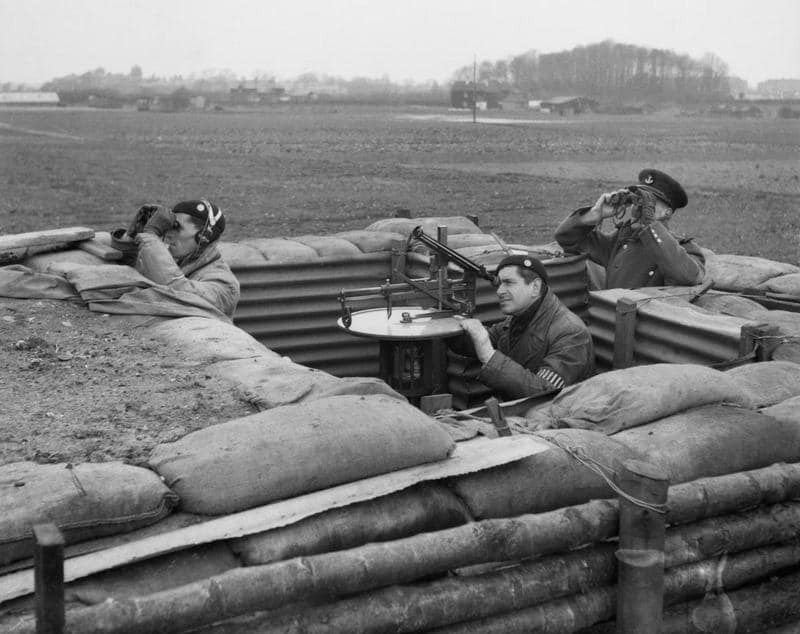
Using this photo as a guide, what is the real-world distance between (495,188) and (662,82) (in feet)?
16.6

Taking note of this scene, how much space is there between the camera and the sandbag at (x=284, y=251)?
791 centimetres

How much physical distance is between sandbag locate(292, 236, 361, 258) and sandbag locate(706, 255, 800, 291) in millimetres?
2639

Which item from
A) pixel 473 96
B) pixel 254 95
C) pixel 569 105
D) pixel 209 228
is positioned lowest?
pixel 209 228

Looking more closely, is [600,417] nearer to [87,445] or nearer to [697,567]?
[697,567]

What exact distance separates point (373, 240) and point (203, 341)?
115 inches

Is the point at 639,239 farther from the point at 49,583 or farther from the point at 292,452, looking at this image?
the point at 49,583

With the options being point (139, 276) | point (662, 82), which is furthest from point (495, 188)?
point (139, 276)

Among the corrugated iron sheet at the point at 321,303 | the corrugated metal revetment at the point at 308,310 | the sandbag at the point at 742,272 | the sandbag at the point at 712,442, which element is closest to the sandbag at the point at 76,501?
the sandbag at the point at 712,442

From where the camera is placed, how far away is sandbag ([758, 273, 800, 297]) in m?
7.46

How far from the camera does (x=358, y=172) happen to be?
25297mm

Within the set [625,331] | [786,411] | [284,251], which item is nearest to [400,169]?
[284,251]

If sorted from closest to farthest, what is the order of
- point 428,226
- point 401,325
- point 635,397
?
point 635,397 < point 401,325 < point 428,226

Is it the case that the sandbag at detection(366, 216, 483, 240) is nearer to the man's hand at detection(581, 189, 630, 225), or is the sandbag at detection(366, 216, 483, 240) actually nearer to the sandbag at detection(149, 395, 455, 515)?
the man's hand at detection(581, 189, 630, 225)

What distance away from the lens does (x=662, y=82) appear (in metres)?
24.9
